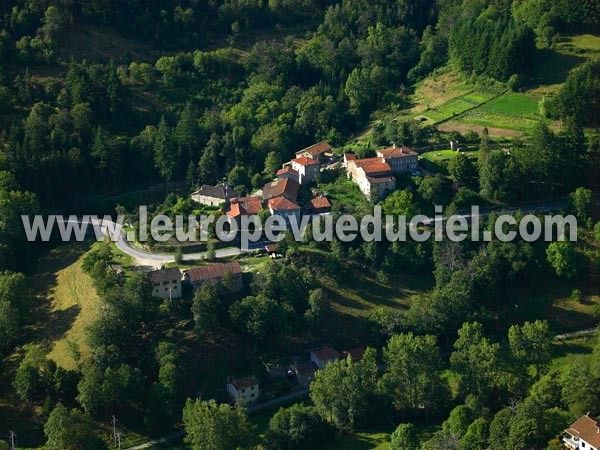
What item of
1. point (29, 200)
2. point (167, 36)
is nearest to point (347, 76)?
point (167, 36)

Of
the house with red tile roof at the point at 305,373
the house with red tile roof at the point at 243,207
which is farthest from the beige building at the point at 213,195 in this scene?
the house with red tile roof at the point at 305,373

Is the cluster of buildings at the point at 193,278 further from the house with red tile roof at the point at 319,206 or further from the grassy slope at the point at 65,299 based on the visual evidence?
the house with red tile roof at the point at 319,206

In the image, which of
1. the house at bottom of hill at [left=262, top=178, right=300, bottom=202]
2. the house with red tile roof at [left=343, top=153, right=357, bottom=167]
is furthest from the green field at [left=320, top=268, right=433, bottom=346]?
the house with red tile roof at [left=343, top=153, right=357, bottom=167]

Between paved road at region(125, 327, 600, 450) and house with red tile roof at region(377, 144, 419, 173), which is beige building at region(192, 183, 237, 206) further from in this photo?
paved road at region(125, 327, 600, 450)

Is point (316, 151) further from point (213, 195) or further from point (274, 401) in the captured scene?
point (274, 401)

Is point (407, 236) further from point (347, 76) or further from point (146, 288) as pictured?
point (347, 76)

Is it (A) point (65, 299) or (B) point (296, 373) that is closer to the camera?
(B) point (296, 373)

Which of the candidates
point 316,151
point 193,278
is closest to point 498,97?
point 316,151
